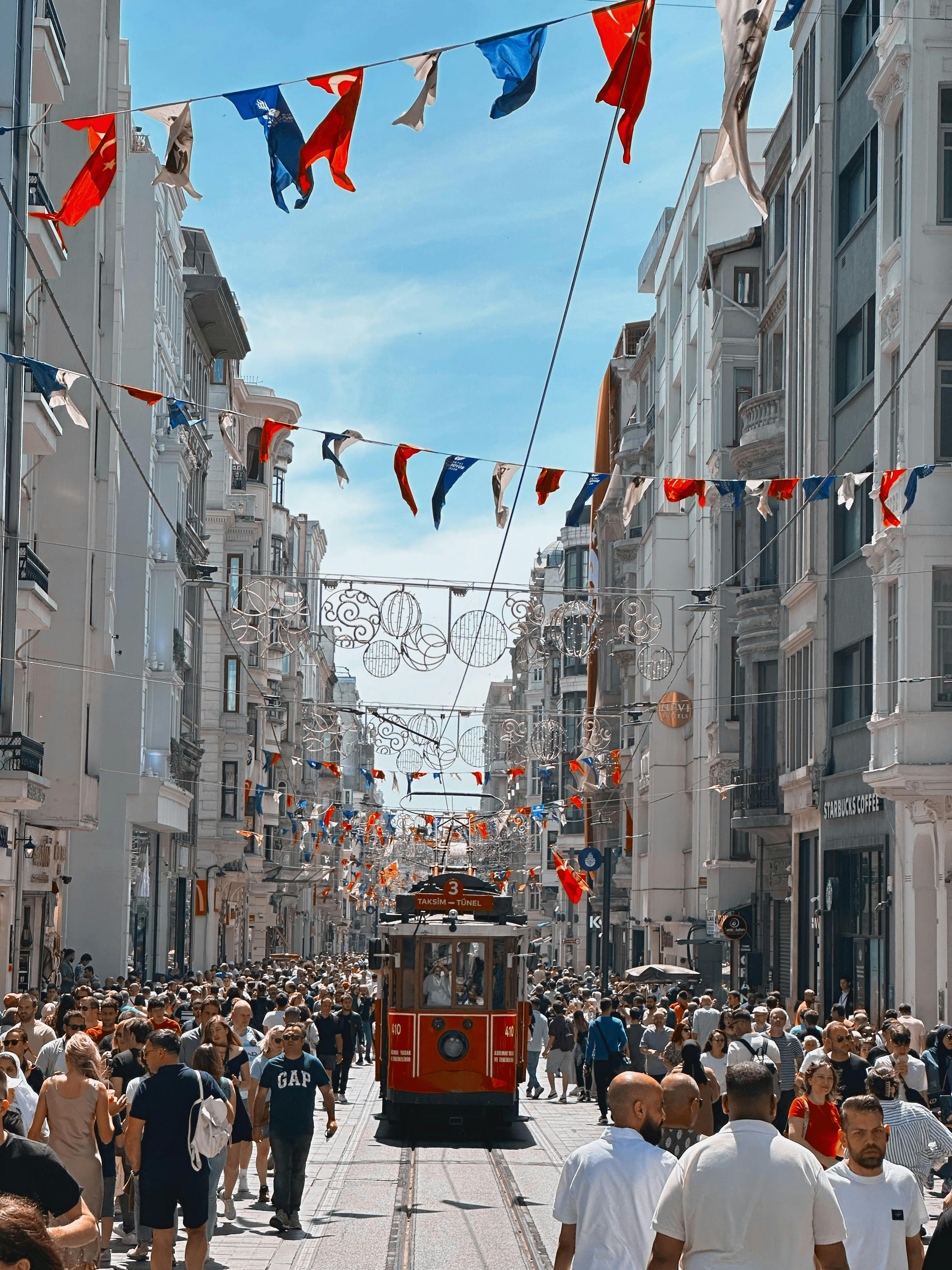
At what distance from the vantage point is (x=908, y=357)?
25.9m

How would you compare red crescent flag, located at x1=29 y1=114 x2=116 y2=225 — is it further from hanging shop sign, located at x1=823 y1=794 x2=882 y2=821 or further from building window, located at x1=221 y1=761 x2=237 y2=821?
building window, located at x1=221 y1=761 x2=237 y2=821

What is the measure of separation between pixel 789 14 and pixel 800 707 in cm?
2659

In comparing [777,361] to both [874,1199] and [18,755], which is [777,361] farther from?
[874,1199]

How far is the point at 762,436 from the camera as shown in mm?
39156

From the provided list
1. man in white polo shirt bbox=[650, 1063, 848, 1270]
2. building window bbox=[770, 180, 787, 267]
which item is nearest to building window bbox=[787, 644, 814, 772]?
building window bbox=[770, 180, 787, 267]

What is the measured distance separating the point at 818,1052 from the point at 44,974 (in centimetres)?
2450

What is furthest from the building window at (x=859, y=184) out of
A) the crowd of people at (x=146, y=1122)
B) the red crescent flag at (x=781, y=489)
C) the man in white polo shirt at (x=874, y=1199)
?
the man in white polo shirt at (x=874, y=1199)

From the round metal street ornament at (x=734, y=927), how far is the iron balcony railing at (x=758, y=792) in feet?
7.77

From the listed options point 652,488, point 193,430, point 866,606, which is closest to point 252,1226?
point 866,606

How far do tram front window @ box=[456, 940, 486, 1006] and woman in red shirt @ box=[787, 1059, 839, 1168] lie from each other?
11.3 metres

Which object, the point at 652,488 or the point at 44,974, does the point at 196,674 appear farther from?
the point at 44,974

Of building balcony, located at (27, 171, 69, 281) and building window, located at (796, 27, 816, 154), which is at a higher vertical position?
building window, located at (796, 27, 816, 154)

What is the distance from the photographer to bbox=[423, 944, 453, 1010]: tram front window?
70.3 feet

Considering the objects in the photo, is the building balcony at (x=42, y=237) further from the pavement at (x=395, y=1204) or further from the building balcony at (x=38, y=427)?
the pavement at (x=395, y=1204)
